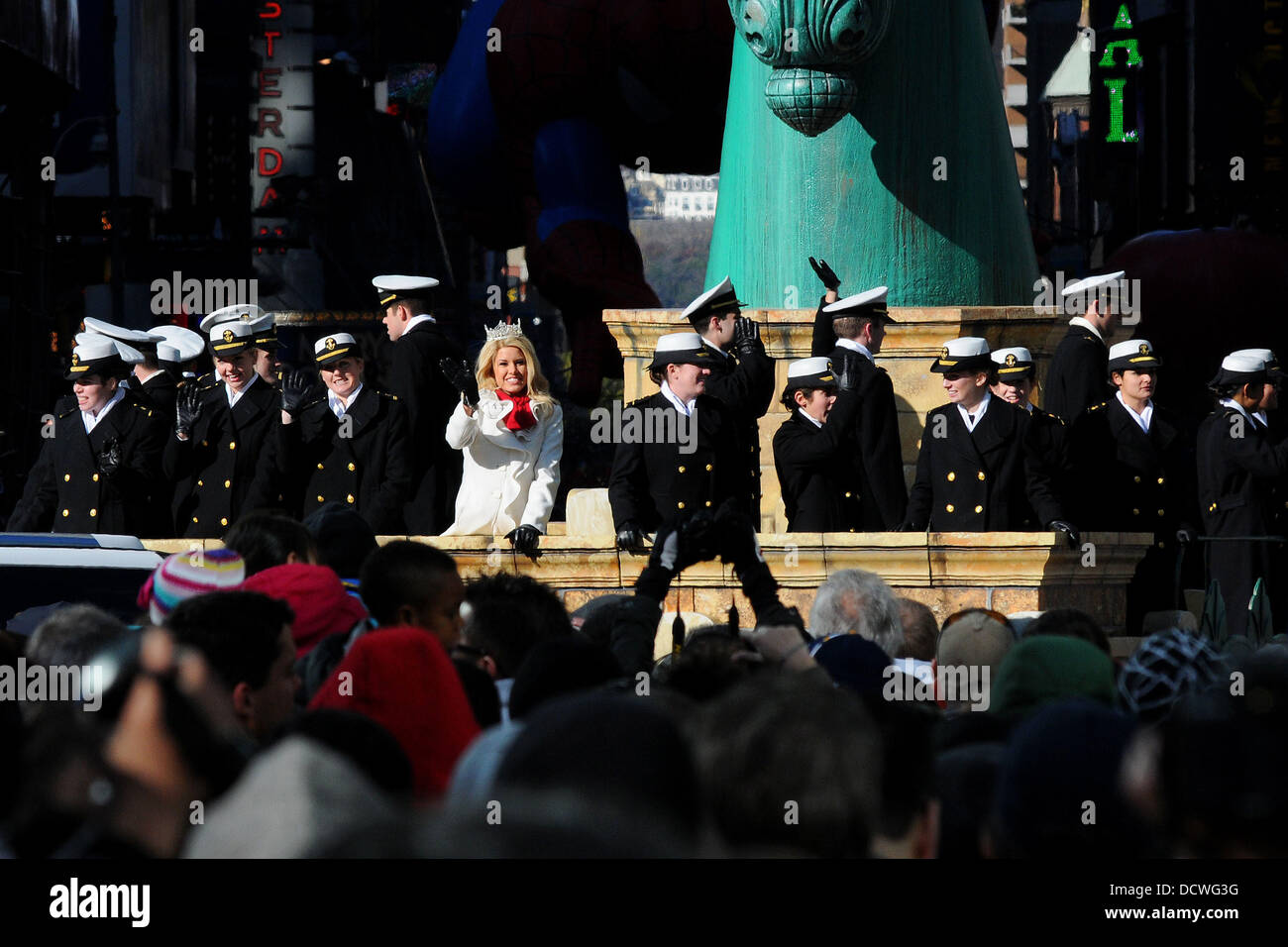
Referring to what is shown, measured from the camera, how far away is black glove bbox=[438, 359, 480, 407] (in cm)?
1076

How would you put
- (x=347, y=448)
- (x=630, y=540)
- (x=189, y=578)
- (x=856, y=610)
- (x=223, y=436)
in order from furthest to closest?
(x=223, y=436), (x=347, y=448), (x=630, y=540), (x=856, y=610), (x=189, y=578)

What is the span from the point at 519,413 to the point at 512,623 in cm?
456

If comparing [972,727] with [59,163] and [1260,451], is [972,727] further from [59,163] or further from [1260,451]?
[59,163]

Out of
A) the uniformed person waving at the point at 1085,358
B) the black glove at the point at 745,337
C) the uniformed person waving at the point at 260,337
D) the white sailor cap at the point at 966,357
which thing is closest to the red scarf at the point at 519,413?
the black glove at the point at 745,337

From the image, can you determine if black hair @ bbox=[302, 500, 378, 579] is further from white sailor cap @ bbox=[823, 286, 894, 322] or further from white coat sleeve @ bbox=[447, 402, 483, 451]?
white sailor cap @ bbox=[823, 286, 894, 322]

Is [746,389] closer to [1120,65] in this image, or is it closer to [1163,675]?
[1163,675]

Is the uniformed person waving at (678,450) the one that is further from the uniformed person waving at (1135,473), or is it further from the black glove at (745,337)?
the uniformed person waving at (1135,473)

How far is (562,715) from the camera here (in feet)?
10.8

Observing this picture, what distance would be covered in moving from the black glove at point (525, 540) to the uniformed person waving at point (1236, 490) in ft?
12.9

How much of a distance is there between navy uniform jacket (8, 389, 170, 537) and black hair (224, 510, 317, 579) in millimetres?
4849

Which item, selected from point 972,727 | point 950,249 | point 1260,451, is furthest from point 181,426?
point 972,727

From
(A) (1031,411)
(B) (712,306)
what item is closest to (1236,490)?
(A) (1031,411)

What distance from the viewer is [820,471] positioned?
10.9 meters

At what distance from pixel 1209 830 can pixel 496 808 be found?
1.42m
